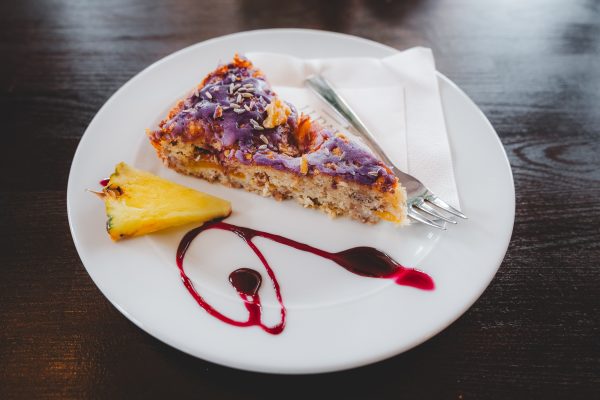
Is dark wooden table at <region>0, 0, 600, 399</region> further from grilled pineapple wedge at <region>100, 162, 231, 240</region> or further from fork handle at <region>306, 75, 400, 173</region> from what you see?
fork handle at <region>306, 75, 400, 173</region>

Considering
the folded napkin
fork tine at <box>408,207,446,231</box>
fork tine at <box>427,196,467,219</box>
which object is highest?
the folded napkin

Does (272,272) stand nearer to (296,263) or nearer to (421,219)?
(296,263)

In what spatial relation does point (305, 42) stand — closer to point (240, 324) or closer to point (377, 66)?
point (377, 66)

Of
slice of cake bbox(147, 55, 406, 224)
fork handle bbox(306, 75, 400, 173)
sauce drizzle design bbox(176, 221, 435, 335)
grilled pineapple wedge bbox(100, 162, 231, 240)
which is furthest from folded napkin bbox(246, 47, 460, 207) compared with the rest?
grilled pineapple wedge bbox(100, 162, 231, 240)

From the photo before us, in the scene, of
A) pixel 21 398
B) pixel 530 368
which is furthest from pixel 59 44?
pixel 530 368

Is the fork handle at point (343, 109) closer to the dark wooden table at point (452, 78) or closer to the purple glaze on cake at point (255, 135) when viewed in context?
the purple glaze on cake at point (255, 135)

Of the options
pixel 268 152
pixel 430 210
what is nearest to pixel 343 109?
pixel 268 152

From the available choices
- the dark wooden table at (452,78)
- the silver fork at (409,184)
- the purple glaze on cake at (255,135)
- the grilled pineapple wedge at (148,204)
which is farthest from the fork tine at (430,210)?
the grilled pineapple wedge at (148,204)
